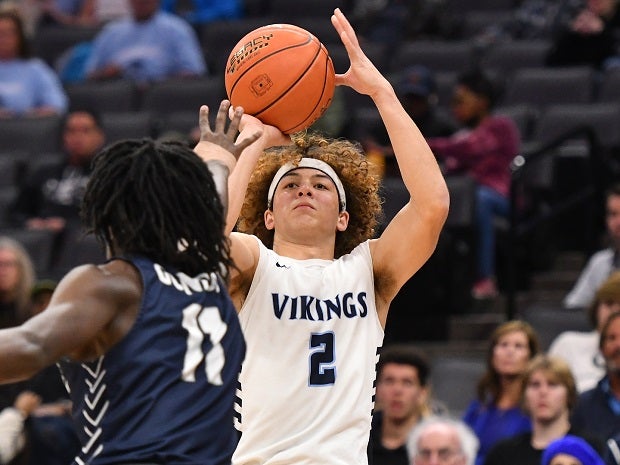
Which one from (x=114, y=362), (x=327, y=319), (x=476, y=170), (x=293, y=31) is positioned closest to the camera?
(x=114, y=362)

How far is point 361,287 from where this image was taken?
4.84 metres

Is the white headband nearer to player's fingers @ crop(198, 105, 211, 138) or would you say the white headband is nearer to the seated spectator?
player's fingers @ crop(198, 105, 211, 138)

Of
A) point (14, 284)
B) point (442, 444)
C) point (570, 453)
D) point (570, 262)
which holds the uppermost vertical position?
point (570, 262)

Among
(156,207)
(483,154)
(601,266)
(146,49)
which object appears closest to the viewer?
(156,207)

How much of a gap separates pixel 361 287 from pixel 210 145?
92cm

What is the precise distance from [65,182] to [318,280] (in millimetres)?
5511

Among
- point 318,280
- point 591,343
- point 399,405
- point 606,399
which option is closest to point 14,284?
point 399,405

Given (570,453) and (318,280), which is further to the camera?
(570,453)

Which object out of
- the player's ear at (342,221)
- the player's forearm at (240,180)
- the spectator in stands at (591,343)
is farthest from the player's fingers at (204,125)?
the spectator in stands at (591,343)

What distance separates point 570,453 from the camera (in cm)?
645

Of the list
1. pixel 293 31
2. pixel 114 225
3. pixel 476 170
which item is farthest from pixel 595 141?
pixel 114 225

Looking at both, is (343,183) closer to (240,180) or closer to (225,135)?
(240,180)

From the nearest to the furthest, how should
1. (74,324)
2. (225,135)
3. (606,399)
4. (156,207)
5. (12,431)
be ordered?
(74,324) < (156,207) < (225,135) < (606,399) < (12,431)

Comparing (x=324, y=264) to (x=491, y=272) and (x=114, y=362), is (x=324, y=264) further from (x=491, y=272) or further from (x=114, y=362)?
(x=491, y=272)
